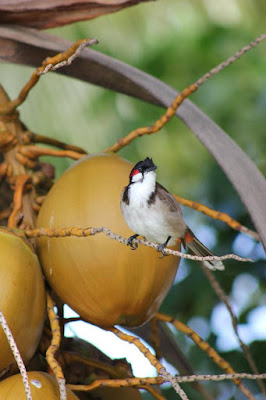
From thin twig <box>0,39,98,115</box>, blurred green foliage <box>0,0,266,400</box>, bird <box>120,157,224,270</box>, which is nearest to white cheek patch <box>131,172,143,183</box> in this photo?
bird <box>120,157,224,270</box>

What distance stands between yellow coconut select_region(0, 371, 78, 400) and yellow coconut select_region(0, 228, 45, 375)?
0.09ft

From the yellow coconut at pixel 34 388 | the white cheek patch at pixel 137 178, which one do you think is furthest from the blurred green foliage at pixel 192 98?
the white cheek patch at pixel 137 178

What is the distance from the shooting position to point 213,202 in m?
1.12

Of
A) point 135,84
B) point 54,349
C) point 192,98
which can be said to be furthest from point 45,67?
point 192,98

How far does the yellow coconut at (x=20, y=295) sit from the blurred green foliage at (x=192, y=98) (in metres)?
0.39

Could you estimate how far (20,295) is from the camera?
2.33 ft

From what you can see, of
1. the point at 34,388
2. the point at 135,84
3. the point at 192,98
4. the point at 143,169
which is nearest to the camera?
the point at 143,169

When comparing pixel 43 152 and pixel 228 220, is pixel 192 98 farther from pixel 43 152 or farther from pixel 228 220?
pixel 228 220

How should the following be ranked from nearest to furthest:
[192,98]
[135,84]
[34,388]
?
1. [34,388]
2. [135,84]
3. [192,98]

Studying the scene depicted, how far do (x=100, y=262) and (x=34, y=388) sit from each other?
0.14m

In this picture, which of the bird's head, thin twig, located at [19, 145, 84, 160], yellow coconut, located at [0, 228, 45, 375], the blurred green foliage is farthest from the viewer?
the blurred green foliage

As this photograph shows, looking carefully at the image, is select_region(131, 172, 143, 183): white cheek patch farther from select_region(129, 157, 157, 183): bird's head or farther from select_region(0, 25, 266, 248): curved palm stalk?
select_region(0, 25, 266, 248): curved palm stalk

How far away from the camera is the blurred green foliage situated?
1114 millimetres

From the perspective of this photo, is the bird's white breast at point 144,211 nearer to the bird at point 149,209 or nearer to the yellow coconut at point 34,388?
the bird at point 149,209
